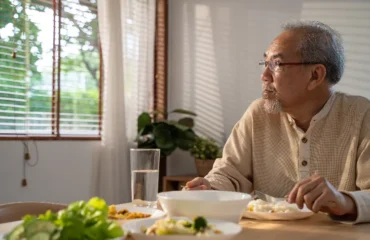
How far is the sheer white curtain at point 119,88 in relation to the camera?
4289 mm

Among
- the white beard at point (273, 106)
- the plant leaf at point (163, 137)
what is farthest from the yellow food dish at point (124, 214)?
the plant leaf at point (163, 137)

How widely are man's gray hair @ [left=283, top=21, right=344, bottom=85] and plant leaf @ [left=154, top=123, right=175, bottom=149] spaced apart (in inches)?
82.7

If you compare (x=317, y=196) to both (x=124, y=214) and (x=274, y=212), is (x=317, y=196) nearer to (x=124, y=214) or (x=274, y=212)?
(x=274, y=212)

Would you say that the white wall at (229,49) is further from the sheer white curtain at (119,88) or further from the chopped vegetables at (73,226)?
the chopped vegetables at (73,226)

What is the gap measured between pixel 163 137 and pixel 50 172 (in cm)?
86

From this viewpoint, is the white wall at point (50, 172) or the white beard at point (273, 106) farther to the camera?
the white wall at point (50, 172)

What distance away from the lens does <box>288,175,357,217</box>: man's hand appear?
59.4 inches

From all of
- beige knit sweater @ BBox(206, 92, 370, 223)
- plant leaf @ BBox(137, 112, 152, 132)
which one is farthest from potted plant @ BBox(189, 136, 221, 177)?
beige knit sweater @ BBox(206, 92, 370, 223)

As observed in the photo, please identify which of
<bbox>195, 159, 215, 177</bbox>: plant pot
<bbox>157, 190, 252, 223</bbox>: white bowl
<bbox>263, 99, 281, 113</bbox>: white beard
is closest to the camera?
<bbox>157, 190, 252, 223</bbox>: white bowl

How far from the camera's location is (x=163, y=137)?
170 inches

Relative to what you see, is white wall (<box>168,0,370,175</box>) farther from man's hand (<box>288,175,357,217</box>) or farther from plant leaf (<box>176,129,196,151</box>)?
man's hand (<box>288,175,357,217</box>)

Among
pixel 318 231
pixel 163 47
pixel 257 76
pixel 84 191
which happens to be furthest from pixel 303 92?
pixel 163 47

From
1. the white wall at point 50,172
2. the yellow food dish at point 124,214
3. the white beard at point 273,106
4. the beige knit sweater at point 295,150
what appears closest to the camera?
the yellow food dish at point 124,214

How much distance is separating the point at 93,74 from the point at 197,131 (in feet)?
3.09
